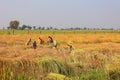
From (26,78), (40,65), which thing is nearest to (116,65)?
(40,65)

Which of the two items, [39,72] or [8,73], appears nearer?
[8,73]

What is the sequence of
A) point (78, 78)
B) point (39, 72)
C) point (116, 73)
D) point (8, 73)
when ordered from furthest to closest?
point (116, 73)
point (78, 78)
point (39, 72)
point (8, 73)

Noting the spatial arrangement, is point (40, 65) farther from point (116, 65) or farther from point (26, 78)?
point (116, 65)

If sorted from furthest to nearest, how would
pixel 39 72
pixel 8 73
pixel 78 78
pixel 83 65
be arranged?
1. pixel 83 65
2. pixel 78 78
3. pixel 39 72
4. pixel 8 73

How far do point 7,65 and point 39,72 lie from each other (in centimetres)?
107

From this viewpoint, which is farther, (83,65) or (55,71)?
(83,65)

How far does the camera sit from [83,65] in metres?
12.8

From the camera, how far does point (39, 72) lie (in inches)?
397

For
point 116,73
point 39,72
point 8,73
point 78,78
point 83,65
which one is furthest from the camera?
point 83,65

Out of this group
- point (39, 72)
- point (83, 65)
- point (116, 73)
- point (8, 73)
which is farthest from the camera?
point (83, 65)

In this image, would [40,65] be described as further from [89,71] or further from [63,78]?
[89,71]

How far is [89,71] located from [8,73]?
12.7ft

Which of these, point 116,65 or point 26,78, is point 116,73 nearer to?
point 116,65

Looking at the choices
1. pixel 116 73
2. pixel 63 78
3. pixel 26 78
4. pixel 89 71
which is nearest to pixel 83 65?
pixel 89 71
